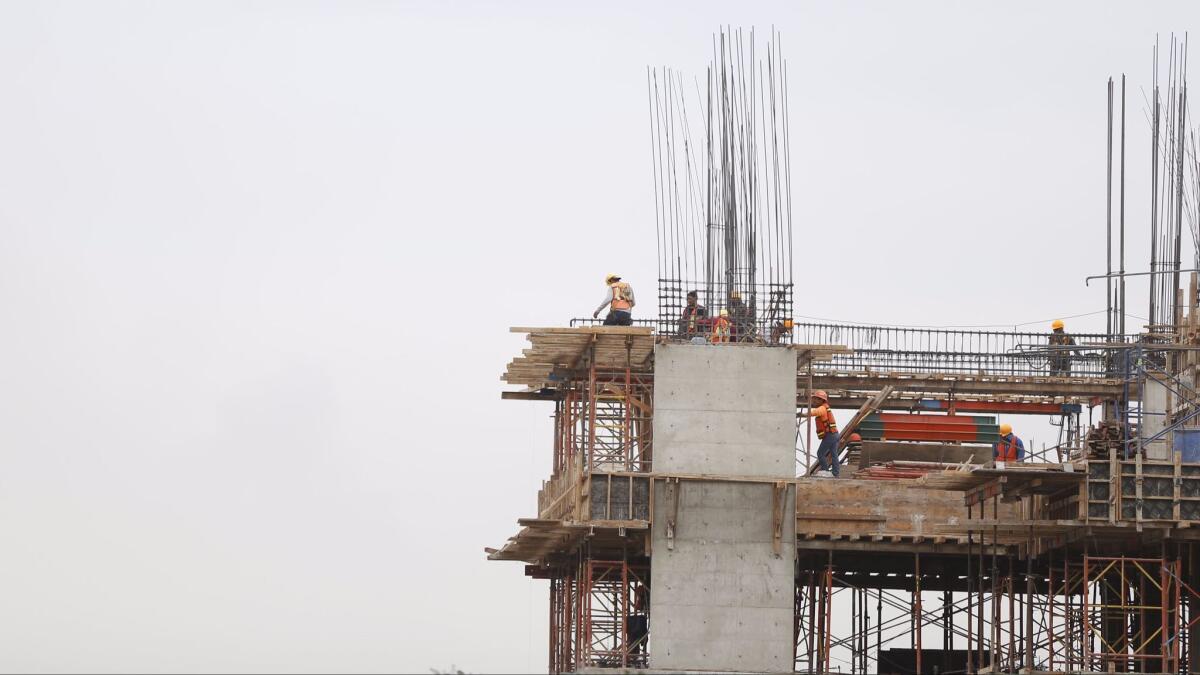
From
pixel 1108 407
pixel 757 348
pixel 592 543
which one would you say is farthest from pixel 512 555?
pixel 1108 407

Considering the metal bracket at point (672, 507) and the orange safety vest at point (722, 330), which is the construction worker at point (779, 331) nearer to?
the orange safety vest at point (722, 330)

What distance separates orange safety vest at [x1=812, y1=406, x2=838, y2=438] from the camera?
5644 cm

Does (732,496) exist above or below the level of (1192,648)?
above

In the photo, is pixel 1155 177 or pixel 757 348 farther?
pixel 1155 177

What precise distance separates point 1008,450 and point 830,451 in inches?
225

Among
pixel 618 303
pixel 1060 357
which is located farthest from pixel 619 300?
pixel 1060 357

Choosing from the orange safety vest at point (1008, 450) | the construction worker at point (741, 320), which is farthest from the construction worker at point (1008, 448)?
the construction worker at point (741, 320)

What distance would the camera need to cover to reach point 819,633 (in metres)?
58.5

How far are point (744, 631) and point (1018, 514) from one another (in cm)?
689

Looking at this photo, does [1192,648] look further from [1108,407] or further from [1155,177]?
[1155,177]

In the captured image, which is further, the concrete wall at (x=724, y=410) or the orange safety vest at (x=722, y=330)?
the orange safety vest at (x=722, y=330)

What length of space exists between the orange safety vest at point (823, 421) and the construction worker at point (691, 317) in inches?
137

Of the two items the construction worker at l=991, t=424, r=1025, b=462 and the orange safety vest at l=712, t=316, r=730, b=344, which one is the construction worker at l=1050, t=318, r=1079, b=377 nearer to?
the construction worker at l=991, t=424, r=1025, b=462

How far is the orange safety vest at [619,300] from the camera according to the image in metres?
55.3
